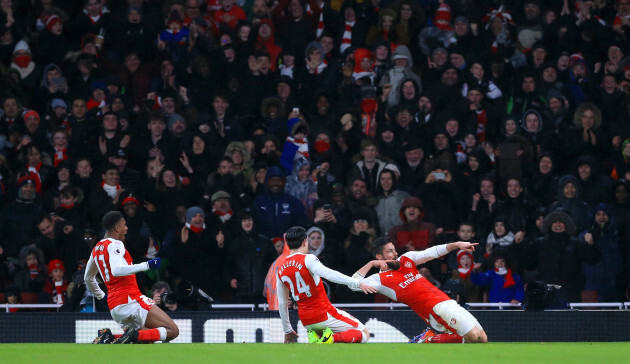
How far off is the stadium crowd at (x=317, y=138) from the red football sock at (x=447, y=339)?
160 centimetres

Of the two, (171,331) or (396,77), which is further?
(396,77)

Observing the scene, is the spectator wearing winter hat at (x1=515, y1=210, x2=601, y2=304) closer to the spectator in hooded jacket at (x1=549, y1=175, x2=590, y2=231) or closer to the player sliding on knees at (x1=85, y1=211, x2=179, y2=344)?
the spectator in hooded jacket at (x1=549, y1=175, x2=590, y2=231)

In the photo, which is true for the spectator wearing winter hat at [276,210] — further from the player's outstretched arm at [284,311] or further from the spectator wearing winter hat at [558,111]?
the spectator wearing winter hat at [558,111]

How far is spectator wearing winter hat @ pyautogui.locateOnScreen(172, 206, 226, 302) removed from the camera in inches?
588

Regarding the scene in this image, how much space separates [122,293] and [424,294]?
3.30 metres

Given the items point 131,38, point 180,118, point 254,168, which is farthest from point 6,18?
point 254,168

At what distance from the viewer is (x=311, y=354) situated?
31.3 feet

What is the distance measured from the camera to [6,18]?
19.2 m

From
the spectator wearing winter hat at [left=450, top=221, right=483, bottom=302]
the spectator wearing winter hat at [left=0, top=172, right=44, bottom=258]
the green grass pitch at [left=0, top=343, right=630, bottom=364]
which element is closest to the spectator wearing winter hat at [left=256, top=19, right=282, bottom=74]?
the spectator wearing winter hat at [left=0, top=172, right=44, bottom=258]

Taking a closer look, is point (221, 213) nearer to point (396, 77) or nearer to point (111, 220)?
point (111, 220)

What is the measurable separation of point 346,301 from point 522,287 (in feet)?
7.63

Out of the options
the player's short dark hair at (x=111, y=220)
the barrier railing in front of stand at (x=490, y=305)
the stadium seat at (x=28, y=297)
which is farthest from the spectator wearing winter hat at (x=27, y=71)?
the player's short dark hair at (x=111, y=220)

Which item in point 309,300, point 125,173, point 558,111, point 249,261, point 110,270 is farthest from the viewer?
point 558,111

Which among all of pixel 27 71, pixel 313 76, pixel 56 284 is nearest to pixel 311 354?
pixel 56 284
